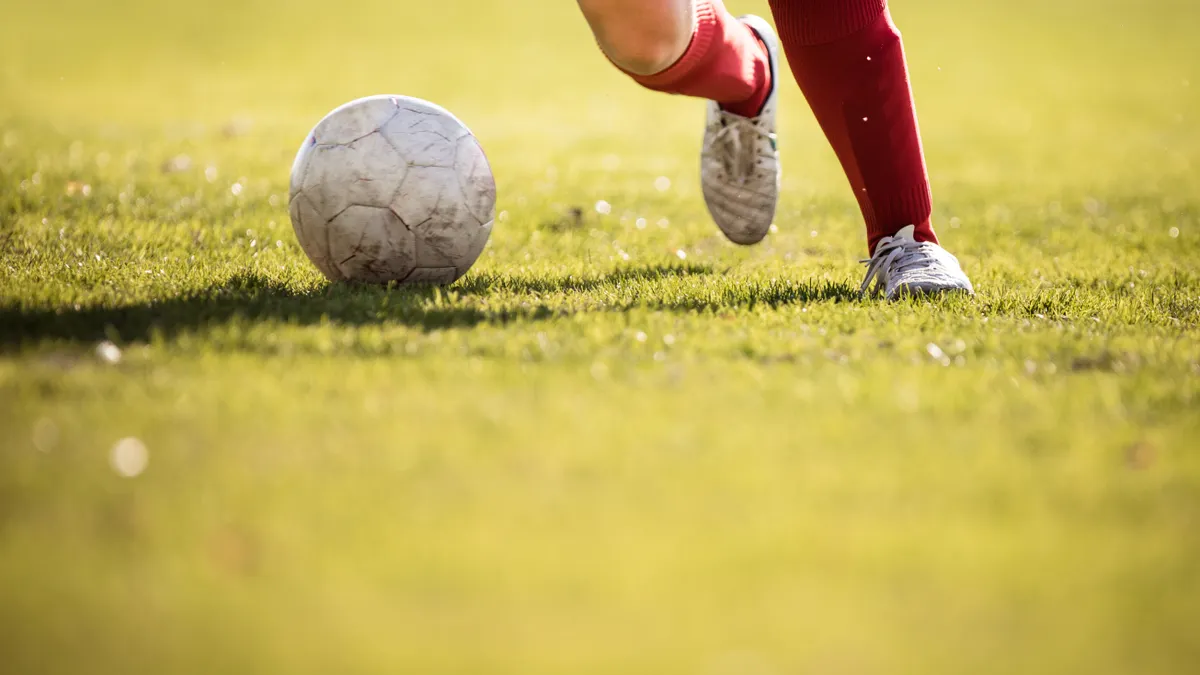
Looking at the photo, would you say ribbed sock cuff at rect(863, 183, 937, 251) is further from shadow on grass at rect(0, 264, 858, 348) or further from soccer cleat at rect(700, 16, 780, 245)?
soccer cleat at rect(700, 16, 780, 245)

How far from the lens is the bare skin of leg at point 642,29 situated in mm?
3789

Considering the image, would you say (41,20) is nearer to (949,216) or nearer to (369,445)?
(949,216)

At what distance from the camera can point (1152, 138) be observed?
10664mm

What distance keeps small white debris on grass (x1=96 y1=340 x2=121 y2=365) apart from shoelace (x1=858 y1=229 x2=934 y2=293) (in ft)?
8.04

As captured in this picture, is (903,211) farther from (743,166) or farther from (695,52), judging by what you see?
(695,52)

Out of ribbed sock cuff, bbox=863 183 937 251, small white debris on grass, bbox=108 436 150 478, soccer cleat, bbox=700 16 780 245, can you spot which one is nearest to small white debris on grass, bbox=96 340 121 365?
small white debris on grass, bbox=108 436 150 478

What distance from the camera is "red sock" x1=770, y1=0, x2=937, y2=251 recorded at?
13.4ft

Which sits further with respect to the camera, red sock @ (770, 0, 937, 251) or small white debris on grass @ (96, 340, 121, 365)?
red sock @ (770, 0, 937, 251)

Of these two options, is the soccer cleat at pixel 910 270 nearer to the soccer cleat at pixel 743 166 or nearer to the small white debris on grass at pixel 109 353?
the soccer cleat at pixel 743 166

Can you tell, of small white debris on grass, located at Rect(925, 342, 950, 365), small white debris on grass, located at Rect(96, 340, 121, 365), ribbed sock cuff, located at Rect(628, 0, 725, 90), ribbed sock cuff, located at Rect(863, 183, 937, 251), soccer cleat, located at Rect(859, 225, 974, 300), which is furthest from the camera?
ribbed sock cuff, located at Rect(863, 183, 937, 251)

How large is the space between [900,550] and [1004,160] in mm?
8175

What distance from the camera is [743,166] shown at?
461 cm

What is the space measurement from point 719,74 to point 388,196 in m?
1.32

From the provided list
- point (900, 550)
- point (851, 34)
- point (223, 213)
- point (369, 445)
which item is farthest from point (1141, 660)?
point (223, 213)
